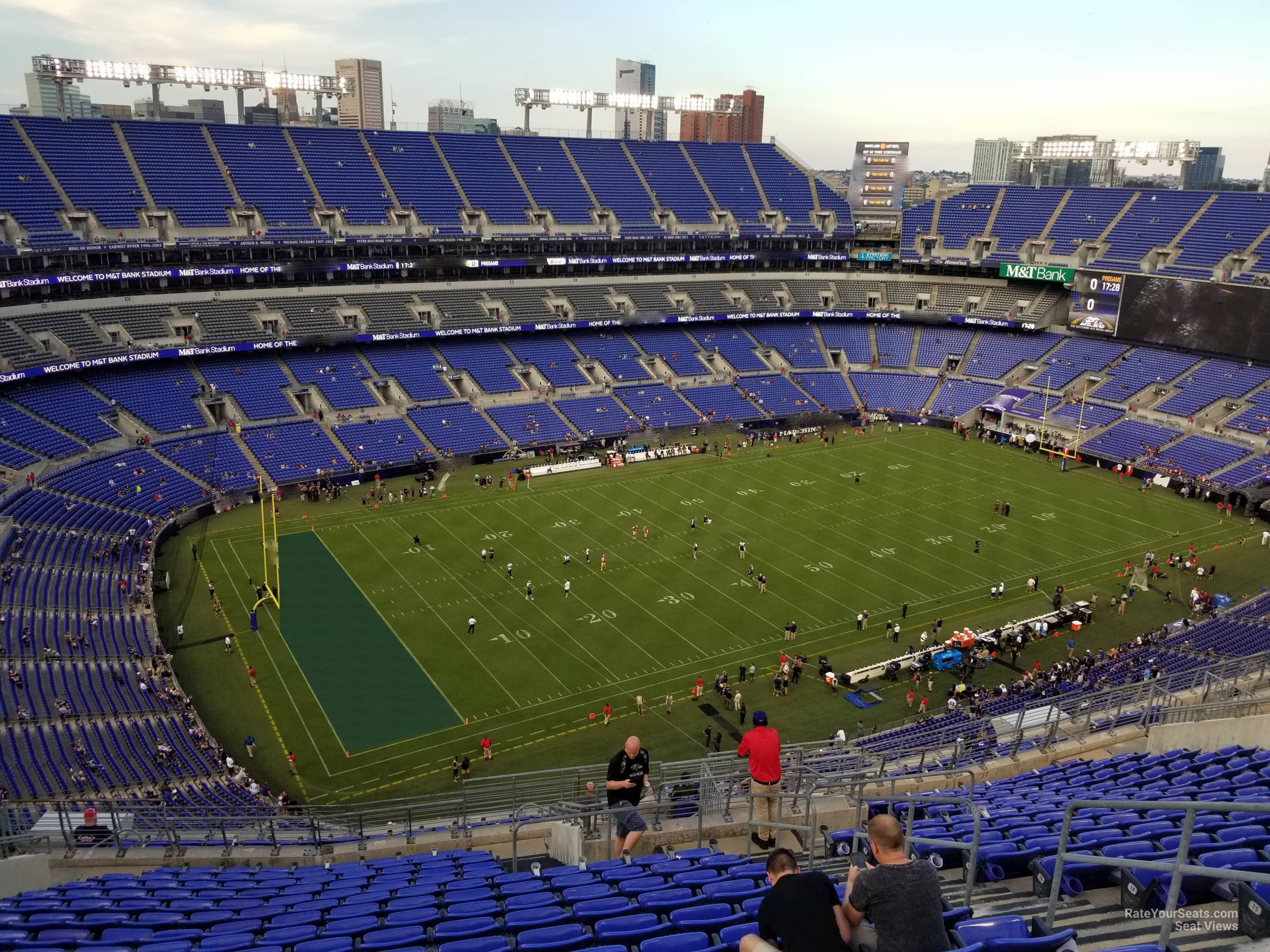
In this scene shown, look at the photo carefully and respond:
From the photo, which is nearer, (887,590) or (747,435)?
(887,590)

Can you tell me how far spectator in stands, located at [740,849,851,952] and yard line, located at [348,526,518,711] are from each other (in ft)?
74.7

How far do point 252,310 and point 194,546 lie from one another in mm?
21436

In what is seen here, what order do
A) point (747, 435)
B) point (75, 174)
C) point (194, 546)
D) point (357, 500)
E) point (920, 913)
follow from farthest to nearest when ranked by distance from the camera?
point (747, 435) → point (75, 174) → point (357, 500) → point (194, 546) → point (920, 913)

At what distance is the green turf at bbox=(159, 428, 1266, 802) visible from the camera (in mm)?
27641

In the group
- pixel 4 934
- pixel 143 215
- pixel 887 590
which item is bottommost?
pixel 887 590

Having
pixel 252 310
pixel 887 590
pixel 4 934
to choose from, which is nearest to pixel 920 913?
pixel 4 934

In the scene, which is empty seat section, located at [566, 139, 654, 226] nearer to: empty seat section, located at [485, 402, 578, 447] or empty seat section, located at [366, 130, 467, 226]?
empty seat section, located at [366, 130, 467, 226]

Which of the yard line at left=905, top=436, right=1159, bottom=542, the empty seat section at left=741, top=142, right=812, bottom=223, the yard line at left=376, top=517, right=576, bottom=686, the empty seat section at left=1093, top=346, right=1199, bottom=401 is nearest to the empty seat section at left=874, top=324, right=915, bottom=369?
the empty seat section at left=741, top=142, right=812, bottom=223

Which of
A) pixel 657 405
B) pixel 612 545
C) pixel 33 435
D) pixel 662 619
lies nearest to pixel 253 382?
pixel 33 435

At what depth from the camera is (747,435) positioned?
59.5 meters

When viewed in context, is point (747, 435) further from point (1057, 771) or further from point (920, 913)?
point (920, 913)

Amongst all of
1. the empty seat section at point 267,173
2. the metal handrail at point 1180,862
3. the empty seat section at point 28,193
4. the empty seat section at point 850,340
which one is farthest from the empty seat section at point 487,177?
the metal handrail at point 1180,862

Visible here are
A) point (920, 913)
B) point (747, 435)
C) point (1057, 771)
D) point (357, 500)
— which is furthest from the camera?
point (747, 435)

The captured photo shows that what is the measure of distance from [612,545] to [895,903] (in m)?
35.2
